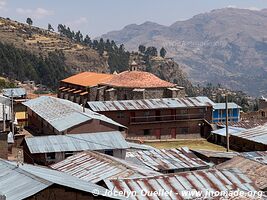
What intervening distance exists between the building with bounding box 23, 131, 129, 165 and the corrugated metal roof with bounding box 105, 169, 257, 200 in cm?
1002

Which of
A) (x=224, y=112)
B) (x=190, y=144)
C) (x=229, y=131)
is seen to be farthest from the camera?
(x=224, y=112)

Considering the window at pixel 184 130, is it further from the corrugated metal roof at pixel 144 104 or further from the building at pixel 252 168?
the building at pixel 252 168

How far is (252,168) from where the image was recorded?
2544 cm

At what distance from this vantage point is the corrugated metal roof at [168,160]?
89.3 ft

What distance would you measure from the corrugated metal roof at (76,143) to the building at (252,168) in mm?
6964

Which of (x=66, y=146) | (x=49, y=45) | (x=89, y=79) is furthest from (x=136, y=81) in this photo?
(x=49, y=45)

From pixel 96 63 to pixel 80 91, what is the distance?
10203 centimetres

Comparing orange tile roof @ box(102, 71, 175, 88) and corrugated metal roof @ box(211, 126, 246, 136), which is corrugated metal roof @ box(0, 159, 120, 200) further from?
orange tile roof @ box(102, 71, 175, 88)

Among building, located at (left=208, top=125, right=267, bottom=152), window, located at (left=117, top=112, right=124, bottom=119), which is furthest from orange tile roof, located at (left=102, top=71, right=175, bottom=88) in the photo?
building, located at (left=208, top=125, right=267, bottom=152)

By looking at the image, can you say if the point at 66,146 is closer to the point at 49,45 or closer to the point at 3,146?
the point at 3,146

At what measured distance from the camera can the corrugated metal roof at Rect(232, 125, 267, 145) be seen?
4152 cm

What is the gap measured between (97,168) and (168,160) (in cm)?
728

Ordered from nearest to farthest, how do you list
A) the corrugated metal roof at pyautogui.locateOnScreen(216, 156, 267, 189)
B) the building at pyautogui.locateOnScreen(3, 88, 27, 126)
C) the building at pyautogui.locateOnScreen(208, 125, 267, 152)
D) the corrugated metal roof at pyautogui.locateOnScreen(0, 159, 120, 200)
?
the corrugated metal roof at pyautogui.locateOnScreen(0, 159, 120, 200)
the corrugated metal roof at pyautogui.locateOnScreen(216, 156, 267, 189)
the building at pyautogui.locateOnScreen(208, 125, 267, 152)
the building at pyautogui.locateOnScreen(3, 88, 27, 126)

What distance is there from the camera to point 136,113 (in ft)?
169
